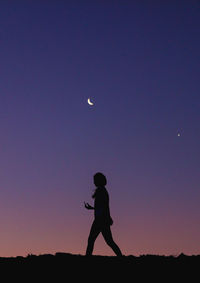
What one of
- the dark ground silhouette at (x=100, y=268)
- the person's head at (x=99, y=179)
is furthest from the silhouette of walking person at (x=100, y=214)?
the dark ground silhouette at (x=100, y=268)

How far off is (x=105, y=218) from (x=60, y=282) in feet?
11.7

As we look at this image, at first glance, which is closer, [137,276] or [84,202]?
[137,276]

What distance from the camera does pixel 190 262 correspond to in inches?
460

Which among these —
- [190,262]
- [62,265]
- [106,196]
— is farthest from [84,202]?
[190,262]

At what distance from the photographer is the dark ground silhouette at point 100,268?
387 inches

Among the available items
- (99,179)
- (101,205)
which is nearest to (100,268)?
(101,205)

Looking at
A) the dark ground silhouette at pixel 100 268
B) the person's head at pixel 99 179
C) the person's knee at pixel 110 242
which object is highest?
the person's head at pixel 99 179

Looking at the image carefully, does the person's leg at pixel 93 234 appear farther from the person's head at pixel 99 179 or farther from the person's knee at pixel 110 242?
the person's head at pixel 99 179

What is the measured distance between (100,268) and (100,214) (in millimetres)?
2249

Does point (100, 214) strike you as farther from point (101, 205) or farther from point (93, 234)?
point (93, 234)

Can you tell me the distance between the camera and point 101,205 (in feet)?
42.1

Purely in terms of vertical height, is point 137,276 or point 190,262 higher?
point 190,262

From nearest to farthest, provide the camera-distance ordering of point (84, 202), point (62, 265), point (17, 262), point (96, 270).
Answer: point (96, 270) < point (62, 265) < point (17, 262) < point (84, 202)

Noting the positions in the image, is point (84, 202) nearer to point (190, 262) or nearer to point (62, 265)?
point (62, 265)
